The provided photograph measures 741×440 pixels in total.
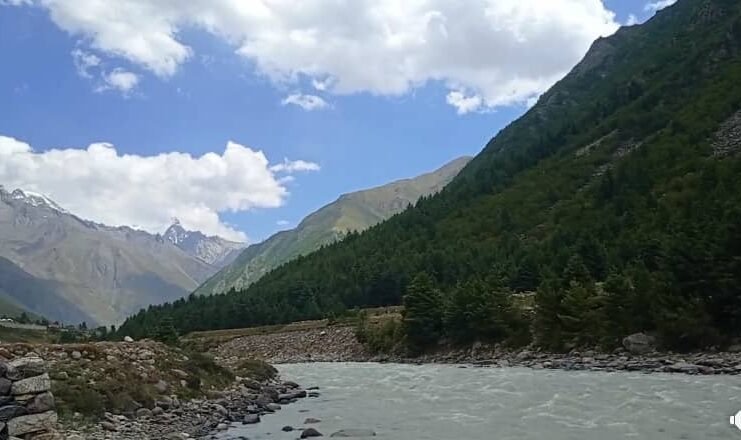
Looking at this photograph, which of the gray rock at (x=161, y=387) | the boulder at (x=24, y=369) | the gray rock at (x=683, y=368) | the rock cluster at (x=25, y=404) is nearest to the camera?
the rock cluster at (x=25, y=404)

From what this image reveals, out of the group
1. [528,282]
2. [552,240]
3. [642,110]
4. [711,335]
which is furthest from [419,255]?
[711,335]

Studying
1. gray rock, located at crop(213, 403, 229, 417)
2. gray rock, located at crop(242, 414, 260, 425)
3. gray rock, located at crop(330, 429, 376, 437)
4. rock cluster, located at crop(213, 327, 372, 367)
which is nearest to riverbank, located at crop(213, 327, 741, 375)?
A: rock cluster, located at crop(213, 327, 372, 367)

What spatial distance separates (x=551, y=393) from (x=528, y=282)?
55.9 meters

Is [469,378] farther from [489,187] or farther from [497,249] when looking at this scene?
[489,187]

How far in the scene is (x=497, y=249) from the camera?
125625 millimetres

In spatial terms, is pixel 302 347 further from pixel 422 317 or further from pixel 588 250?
pixel 588 250

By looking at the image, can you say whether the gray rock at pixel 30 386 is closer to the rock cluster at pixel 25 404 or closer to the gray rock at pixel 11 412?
the rock cluster at pixel 25 404

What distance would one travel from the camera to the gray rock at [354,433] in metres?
25.5

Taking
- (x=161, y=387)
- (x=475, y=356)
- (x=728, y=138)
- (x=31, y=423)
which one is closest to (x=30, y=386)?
(x=31, y=423)

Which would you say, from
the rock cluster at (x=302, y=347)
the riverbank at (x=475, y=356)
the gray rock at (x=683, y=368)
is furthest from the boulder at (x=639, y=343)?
the rock cluster at (x=302, y=347)

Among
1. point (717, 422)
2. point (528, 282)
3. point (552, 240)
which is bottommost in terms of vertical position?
point (717, 422)

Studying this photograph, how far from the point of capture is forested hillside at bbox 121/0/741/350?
49.4 meters

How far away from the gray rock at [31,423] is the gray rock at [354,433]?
1014 centimetres

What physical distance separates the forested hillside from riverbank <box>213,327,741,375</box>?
217cm
